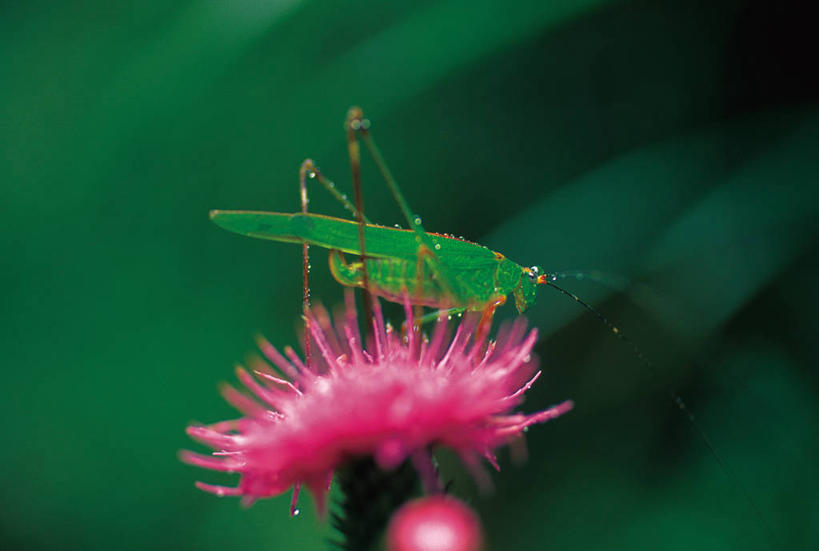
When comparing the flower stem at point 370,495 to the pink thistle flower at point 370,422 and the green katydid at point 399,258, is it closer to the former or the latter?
the pink thistle flower at point 370,422

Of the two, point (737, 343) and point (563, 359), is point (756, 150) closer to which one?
point (737, 343)

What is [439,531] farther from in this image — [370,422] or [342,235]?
[342,235]

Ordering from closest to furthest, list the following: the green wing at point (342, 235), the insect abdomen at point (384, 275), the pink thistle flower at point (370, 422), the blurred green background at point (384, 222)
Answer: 1. the pink thistle flower at point (370, 422)
2. the green wing at point (342, 235)
3. the insect abdomen at point (384, 275)
4. the blurred green background at point (384, 222)

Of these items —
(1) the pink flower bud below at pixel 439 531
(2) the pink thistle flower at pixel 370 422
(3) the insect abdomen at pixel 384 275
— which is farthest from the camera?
(3) the insect abdomen at pixel 384 275

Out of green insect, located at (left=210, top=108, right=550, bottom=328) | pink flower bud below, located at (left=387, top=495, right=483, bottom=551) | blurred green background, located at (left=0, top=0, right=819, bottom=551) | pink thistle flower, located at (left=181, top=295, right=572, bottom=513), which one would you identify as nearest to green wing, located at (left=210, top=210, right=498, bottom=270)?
green insect, located at (left=210, top=108, right=550, bottom=328)

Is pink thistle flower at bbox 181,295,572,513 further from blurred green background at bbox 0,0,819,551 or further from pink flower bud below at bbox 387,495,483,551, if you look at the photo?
blurred green background at bbox 0,0,819,551

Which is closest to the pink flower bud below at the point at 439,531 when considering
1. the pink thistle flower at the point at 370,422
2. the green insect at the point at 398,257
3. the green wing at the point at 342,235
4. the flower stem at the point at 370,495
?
the pink thistle flower at the point at 370,422

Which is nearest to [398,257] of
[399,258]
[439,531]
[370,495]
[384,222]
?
[399,258]
